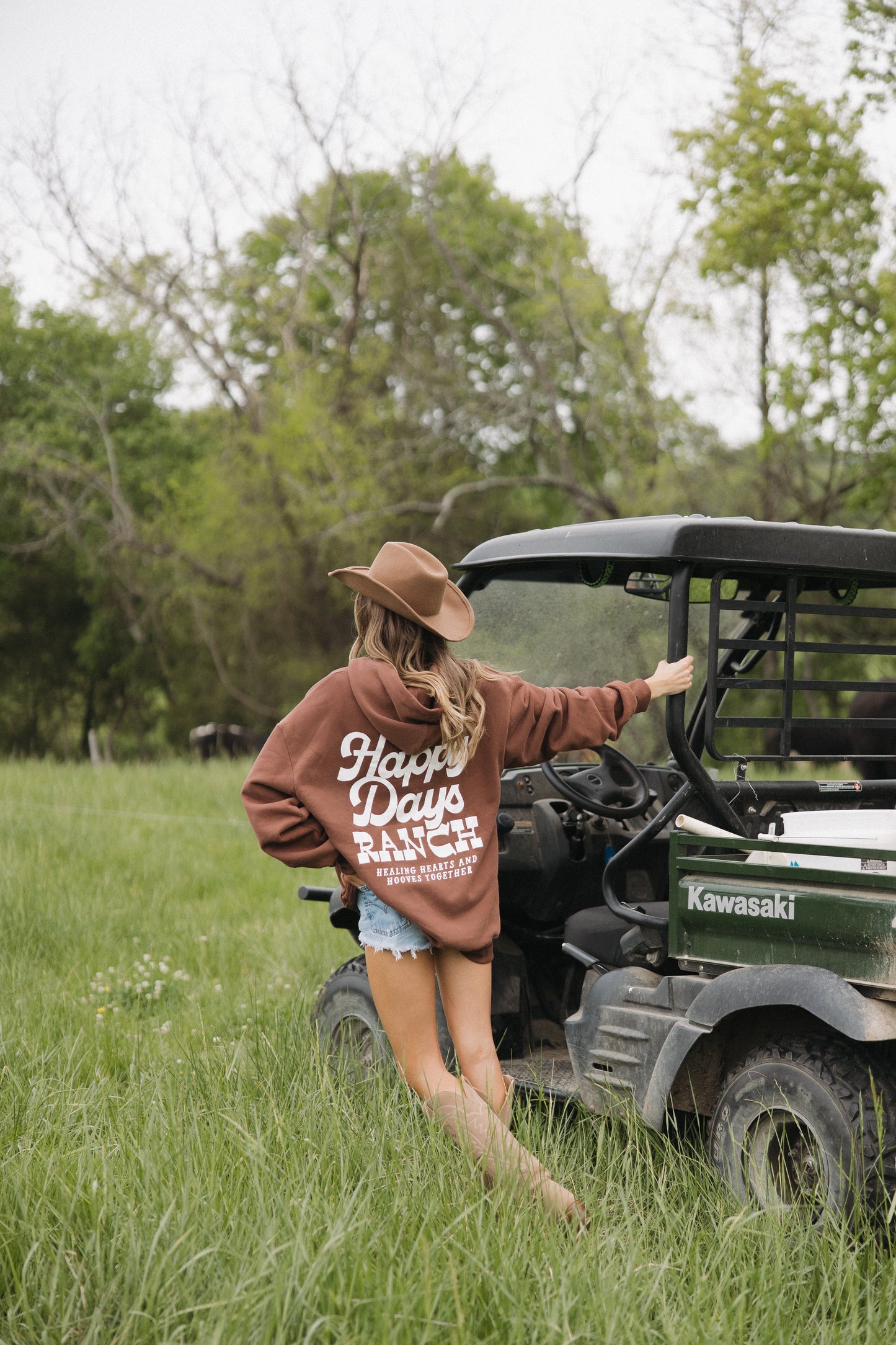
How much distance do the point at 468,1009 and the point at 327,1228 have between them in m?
0.90

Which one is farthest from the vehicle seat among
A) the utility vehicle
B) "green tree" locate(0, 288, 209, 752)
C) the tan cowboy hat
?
"green tree" locate(0, 288, 209, 752)

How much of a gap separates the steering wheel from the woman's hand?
1.19ft

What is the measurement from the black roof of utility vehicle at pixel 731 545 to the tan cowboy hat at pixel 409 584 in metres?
0.47

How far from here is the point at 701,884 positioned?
3.33m

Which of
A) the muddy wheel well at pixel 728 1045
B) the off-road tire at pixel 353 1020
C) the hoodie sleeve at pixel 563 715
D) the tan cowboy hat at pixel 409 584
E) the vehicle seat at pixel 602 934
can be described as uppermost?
the tan cowboy hat at pixel 409 584

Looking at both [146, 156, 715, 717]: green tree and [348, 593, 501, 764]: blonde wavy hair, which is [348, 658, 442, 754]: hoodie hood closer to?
[348, 593, 501, 764]: blonde wavy hair

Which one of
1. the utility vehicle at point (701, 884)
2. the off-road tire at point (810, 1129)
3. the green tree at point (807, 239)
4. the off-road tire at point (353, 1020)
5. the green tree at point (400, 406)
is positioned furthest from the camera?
the green tree at point (400, 406)

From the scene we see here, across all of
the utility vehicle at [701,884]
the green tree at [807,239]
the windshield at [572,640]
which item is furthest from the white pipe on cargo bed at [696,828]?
the green tree at [807,239]

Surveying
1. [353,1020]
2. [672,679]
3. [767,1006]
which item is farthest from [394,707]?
[353,1020]

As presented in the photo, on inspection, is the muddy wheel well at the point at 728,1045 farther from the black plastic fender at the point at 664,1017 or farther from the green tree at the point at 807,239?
the green tree at the point at 807,239

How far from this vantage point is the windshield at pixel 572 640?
179 inches

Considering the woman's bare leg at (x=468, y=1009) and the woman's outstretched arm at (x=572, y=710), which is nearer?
the woman's bare leg at (x=468, y=1009)

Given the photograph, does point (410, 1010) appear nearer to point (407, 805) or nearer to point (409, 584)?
point (407, 805)

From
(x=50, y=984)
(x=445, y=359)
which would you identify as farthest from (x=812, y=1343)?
(x=445, y=359)
